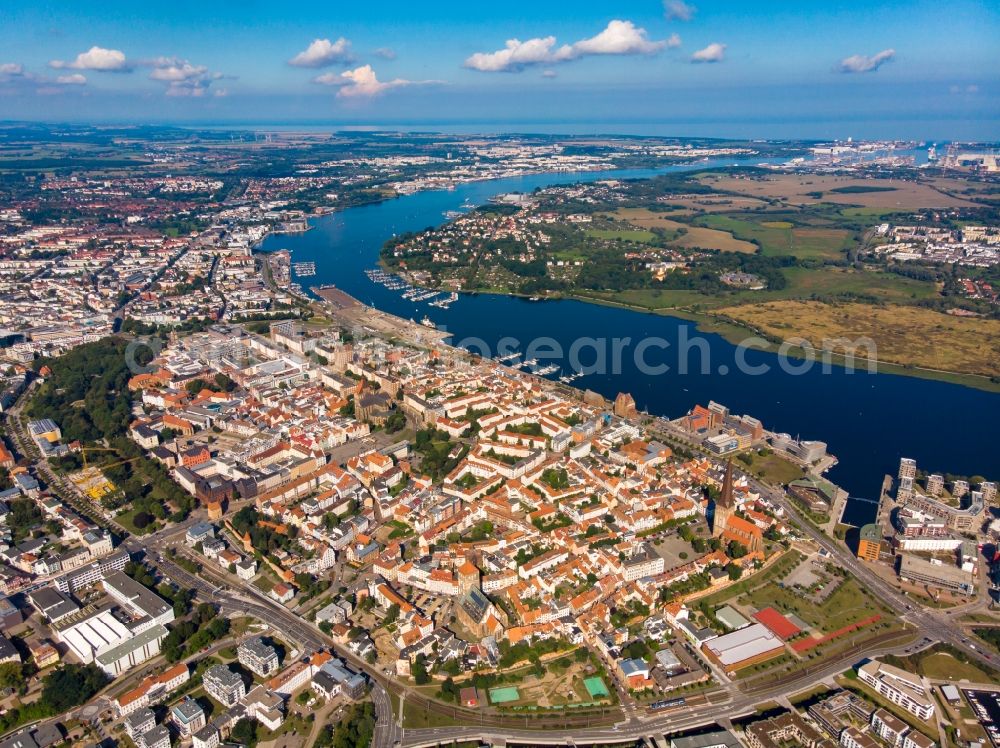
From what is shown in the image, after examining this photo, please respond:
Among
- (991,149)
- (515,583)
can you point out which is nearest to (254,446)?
(515,583)

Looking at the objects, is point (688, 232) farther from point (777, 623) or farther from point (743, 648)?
point (743, 648)

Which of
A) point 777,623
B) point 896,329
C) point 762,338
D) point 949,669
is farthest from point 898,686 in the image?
point 896,329

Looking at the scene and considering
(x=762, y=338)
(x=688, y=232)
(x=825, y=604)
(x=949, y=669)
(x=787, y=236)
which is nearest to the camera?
(x=949, y=669)

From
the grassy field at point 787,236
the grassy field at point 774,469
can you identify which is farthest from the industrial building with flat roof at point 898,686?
the grassy field at point 787,236

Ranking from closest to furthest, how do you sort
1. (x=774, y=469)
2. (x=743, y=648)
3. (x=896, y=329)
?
(x=743, y=648) < (x=774, y=469) < (x=896, y=329)

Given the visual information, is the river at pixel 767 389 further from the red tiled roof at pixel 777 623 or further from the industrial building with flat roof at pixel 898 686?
the industrial building with flat roof at pixel 898 686

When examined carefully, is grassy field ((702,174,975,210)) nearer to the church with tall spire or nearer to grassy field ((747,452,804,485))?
grassy field ((747,452,804,485))
